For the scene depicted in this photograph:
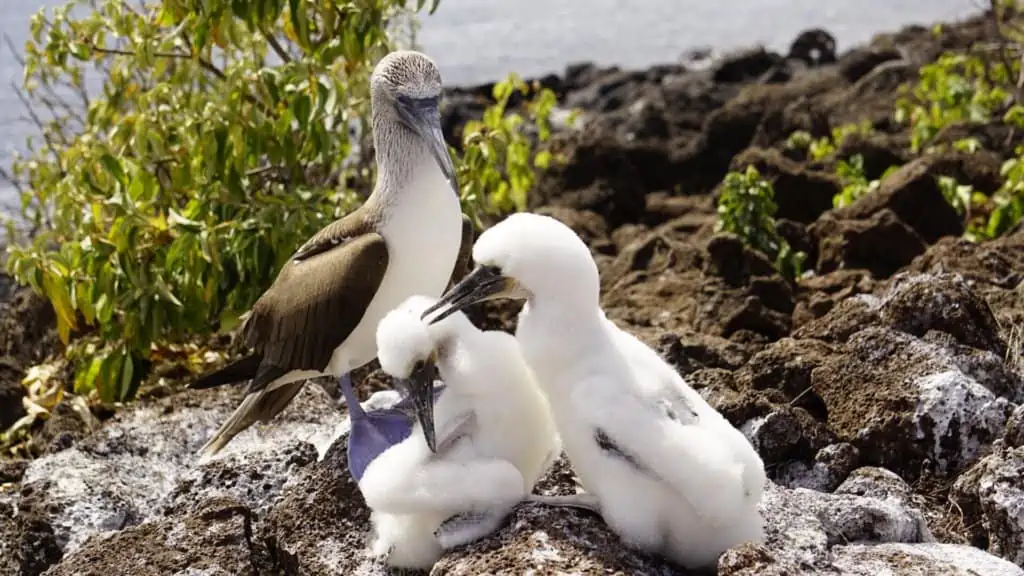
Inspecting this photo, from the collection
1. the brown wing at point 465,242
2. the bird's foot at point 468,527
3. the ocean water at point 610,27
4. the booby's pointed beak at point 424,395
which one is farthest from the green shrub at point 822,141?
the ocean water at point 610,27

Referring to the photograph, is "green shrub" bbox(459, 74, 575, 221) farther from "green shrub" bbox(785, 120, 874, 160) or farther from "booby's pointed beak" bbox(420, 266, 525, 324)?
"booby's pointed beak" bbox(420, 266, 525, 324)

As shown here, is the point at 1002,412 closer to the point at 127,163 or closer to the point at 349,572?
the point at 349,572

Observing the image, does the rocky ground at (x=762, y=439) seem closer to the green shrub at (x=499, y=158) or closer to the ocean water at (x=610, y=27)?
the green shrub at (x=499, y=158)

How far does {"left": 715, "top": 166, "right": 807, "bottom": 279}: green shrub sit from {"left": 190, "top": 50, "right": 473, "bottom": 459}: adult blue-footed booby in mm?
2548

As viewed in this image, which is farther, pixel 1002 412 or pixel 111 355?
pixel 111 355

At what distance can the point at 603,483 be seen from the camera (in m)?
3.06

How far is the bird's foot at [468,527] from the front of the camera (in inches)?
118

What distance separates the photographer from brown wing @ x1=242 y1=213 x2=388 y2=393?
4.25 meters

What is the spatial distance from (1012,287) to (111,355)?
3789mm

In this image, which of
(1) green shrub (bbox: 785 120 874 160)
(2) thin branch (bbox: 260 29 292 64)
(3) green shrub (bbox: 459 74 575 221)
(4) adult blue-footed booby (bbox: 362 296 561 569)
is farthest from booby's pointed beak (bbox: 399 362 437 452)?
(1) green shrub (bbox: 785 120 874 160)

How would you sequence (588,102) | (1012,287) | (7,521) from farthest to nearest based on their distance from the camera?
(588,102) → (1012,287) → (7,521)

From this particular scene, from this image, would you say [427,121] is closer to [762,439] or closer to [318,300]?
[318,300]

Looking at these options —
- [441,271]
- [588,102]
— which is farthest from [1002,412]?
[588,102]

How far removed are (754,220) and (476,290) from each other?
370 centimetres
